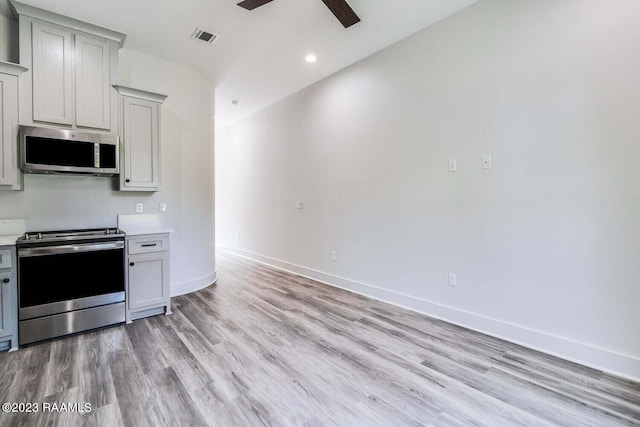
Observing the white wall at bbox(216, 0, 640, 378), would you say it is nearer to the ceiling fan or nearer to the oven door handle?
the ceiling fan

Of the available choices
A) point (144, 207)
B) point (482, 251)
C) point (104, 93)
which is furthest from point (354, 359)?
point (104, 93)

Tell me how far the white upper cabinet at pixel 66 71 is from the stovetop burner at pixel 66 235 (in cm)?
101

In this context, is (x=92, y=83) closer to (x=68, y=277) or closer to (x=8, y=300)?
(x=68, y=277)

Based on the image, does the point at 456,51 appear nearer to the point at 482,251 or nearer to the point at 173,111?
the point at 482,251

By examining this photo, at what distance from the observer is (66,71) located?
2.87 metres

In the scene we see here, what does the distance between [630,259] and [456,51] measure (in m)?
2.23

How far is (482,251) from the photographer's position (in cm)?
279

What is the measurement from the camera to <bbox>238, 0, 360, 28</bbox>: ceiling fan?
2.41m

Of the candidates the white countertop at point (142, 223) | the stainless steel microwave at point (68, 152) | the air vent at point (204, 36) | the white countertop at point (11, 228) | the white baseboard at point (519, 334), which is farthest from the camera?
the white countertop at point (142, 223)

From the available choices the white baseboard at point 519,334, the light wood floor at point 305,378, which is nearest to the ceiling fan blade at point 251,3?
the light wood floor at point 305,378

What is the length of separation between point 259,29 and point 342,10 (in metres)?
1.04

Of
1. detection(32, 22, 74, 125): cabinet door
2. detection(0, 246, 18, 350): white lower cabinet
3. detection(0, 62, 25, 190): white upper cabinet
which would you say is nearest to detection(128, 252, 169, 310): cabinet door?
detection(0, 246, 18, 350): white lower cabinet

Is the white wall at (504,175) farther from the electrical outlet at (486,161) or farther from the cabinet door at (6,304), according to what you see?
the cabinet door at (6,304)

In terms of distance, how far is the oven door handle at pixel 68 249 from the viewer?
2.46 metres
